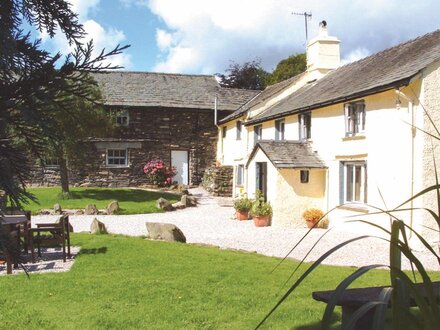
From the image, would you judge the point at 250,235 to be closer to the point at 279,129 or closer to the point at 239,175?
the point at 279,129

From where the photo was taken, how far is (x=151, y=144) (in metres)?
31.6

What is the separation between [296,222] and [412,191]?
189 inches

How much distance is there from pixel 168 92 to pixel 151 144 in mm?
3701

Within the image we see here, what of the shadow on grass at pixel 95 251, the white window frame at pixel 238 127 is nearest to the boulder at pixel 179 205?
the white window frame at pixel 238 127

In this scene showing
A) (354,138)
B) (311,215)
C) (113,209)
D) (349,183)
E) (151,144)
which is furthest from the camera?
(151,144)

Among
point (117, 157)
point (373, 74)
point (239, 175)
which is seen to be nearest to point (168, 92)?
point (117, 157)

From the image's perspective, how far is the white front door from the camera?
31984mm

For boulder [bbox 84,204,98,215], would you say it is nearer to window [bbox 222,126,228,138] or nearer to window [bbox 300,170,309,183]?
window [bbox 300,170,309,183]

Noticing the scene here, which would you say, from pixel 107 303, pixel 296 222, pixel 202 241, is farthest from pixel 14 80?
pixel 296 222

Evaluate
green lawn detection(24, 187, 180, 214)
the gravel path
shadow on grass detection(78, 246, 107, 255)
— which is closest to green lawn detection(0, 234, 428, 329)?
shadow on grass detection(78, 246, 107, 255)

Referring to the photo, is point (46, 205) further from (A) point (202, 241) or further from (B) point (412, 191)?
(B) point (412, 191)

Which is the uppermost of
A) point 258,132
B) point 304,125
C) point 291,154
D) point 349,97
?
point 349,97

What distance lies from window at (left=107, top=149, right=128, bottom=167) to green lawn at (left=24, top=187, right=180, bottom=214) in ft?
11.2

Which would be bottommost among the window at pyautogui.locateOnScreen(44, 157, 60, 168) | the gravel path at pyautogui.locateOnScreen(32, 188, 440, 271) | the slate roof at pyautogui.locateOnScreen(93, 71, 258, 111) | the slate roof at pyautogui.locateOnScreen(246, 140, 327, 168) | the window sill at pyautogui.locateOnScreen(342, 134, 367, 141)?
the gravel path at pyautogui.locateOnScreen(32, 188, 440, 271)
